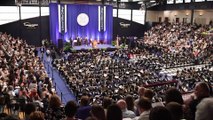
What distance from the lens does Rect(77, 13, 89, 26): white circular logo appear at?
29766 millimetres

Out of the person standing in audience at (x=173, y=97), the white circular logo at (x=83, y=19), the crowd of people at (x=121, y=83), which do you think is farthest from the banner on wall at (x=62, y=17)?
the person standing in audience at (x=173, y=97)

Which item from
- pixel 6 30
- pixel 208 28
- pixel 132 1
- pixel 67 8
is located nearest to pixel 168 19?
pixel 132 1

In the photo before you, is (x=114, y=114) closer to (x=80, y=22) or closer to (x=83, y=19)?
(x=80, y=22)

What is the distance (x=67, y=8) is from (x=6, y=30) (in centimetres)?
741

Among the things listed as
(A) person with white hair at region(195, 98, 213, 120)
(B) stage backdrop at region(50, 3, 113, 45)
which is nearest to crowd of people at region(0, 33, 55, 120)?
(A) person with white hair at region(195, 98, 213, 120)

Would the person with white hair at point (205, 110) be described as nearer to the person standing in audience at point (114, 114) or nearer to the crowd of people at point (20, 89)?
the person standing in audience at point (114, 114)

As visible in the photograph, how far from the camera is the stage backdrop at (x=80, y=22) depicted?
2781cm

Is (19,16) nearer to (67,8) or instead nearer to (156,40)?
(67,8)

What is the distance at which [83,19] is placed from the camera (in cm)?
2995

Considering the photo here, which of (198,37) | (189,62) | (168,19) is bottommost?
(189,62)

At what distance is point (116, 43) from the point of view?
30.4 metres

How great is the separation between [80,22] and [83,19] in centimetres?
54

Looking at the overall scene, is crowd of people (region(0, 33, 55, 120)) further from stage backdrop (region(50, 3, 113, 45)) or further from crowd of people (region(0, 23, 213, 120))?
stage backdrop (region(50, 3, 113, 45))

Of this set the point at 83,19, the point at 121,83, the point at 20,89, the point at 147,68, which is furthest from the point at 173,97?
the point at 83,19
